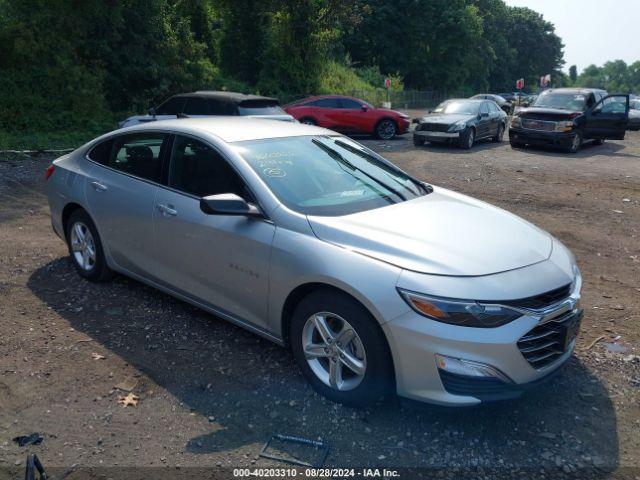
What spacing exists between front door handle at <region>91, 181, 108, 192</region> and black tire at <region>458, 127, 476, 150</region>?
12758 millimetres

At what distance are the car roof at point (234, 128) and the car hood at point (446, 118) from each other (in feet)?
39.9

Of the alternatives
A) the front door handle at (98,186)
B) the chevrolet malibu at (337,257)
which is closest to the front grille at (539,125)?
the chevrolet malibu at (337,257)

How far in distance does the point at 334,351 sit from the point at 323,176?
134 cm

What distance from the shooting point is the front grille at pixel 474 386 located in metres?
3.01

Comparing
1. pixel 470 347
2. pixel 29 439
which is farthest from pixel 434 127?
pixel 29 439

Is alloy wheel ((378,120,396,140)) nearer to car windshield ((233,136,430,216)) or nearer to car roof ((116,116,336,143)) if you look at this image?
car roof ((116,116,336,143))

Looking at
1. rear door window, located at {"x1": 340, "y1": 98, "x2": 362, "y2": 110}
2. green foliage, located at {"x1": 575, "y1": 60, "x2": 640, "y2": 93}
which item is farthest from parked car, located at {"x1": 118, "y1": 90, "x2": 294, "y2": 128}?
green foliage, located at {"x1": 575, "y1": 60, "x2": 640, "y2": 93}

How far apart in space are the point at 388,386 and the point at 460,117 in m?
14.4

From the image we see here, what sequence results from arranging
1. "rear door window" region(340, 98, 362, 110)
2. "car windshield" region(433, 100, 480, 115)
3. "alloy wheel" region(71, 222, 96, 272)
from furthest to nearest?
1. "rear door window" region(340, 98, 362, 110)
2. "car windshield" region(433, 100, 480, 115)
3. "alloy wheel" region(71, 222, 96, 272)

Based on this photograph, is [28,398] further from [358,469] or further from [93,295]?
[358,469]

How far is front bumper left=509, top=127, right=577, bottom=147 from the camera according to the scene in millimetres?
15547

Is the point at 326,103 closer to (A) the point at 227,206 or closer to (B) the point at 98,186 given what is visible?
(B) the point at 98,186

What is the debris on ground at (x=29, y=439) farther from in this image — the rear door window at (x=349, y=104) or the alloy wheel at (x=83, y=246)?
the rear door window at (x=349, y=104)

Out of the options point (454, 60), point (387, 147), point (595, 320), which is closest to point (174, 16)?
point (387, 147)
